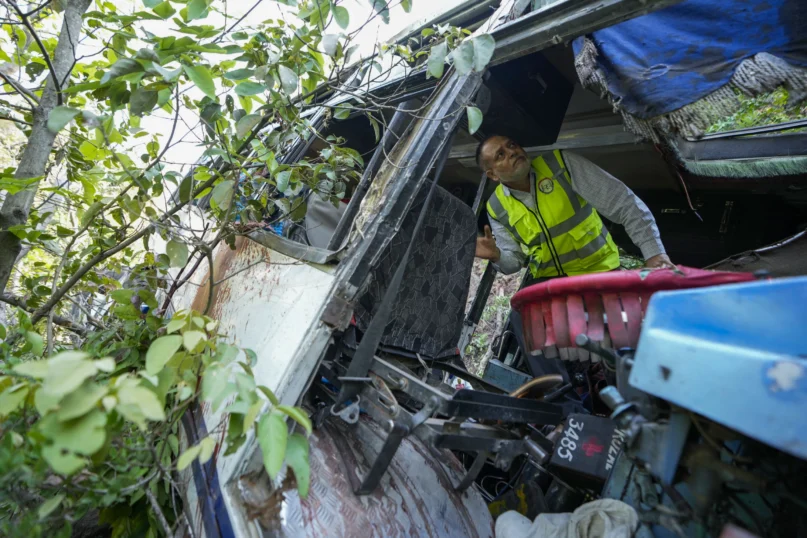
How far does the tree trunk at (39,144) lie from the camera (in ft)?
5.19

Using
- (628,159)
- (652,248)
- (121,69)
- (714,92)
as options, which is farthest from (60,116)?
(628,159)

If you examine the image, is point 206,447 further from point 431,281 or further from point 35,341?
point 431,281

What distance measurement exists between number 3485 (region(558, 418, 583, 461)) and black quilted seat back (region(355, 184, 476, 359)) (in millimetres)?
868

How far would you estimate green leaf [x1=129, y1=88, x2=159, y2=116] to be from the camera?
1328 mm

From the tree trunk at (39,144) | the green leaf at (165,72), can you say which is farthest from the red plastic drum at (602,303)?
the tree trunk at (39,144)

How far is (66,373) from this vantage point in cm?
65

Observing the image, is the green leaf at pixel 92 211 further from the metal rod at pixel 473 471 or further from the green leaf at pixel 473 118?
the metal rod at pixel 473 471

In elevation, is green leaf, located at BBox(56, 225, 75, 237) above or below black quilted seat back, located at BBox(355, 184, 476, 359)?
below

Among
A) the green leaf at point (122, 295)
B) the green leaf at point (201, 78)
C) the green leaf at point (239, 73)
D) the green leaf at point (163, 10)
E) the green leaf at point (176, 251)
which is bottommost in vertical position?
the green leaf at point (122, 295)

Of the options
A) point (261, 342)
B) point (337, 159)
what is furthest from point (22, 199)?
point (337, 159)

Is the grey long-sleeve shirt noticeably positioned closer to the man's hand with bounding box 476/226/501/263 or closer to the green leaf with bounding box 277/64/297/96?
the man's hand with bounding box 476/226/501/263

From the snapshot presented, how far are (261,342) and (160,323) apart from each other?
28.0 inches

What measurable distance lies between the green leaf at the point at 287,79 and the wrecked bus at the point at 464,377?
0.44m

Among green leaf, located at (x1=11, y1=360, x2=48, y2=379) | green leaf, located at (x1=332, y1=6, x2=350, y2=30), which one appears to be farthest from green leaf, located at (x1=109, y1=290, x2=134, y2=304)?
green leaf, located at (x1=332, y1=6, x2=350, y2=30)
